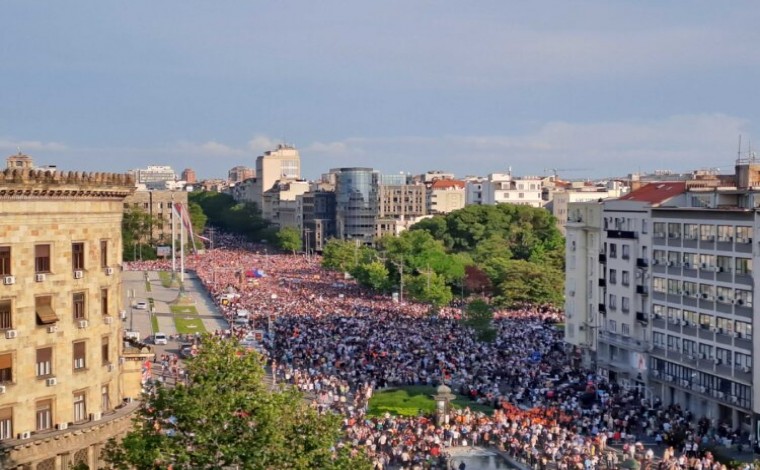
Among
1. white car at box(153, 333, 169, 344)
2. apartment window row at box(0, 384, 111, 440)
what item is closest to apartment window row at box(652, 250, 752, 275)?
apartment window row at box(0, 384, 111, 440)

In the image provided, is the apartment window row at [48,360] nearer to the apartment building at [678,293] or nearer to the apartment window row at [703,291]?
the apartment building at [678,293]

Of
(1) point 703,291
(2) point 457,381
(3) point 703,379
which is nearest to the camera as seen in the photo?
(3) point 703,379

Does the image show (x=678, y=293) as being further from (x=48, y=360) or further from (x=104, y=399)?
(x=48, y=360)

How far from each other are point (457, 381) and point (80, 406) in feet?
116

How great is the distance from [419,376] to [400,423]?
48.7 ft

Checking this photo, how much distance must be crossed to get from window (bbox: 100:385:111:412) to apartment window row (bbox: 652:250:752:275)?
3491 cm

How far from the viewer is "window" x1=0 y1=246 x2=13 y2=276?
3522 centimetres

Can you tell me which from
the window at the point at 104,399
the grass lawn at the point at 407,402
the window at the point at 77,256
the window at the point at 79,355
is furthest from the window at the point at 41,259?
the grass lawn at the point at 407,402

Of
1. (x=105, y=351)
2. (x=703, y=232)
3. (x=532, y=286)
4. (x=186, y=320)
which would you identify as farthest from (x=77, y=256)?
(x=532, y=286)

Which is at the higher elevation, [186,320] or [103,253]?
[103,253]

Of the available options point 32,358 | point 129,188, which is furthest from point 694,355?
point 32,358

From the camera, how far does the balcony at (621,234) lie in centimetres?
7129

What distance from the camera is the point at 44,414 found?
36.8 m

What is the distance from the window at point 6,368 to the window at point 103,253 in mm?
5406
